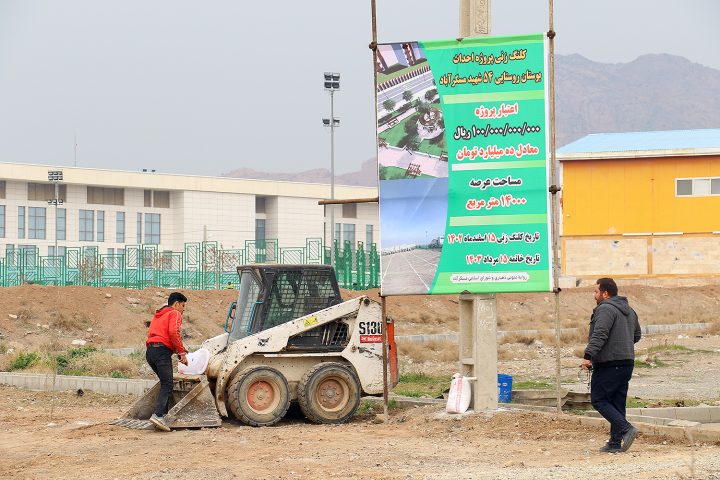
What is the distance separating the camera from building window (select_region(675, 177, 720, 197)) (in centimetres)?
5169

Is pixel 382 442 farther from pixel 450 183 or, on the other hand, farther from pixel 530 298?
pixel 530 298

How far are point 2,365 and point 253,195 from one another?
60.9 m

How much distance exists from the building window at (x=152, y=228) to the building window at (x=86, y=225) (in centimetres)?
389

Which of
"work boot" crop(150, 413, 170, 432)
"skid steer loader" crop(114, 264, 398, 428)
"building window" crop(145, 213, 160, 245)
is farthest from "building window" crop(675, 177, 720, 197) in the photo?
"work boot" crop(150, 413, 170, 432)

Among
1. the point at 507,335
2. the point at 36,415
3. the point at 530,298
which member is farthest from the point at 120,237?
the point at 36,415

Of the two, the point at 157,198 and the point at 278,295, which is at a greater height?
the point at 157,198

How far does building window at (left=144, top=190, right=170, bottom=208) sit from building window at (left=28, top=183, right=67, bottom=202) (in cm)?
589

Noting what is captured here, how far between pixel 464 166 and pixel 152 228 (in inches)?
2675

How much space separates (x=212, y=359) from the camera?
15656mm

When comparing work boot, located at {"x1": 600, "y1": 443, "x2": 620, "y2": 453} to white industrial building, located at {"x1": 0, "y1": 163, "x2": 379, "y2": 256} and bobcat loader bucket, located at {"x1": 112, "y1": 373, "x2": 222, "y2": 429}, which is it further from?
white industrial building, located at {"x1": 0, "y1": 163, "x2": 379, "y2": 256}

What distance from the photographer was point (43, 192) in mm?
76812

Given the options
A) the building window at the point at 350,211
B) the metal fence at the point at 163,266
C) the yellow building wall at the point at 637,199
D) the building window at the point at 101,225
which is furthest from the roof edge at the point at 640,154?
the building window at the point at 350,211

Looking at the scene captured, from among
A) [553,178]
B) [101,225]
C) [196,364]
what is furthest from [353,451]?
[101,225]

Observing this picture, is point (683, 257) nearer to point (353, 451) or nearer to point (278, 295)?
point (278, 295)
